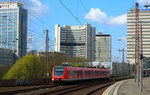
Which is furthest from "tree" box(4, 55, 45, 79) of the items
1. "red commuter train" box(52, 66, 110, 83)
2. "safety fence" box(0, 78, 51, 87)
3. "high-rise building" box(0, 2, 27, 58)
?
"safety fence" box(0, 78, 51, 87)

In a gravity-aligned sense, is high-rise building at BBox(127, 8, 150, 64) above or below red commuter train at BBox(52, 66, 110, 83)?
above

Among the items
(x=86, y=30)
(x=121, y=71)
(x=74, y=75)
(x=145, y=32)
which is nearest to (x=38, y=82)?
(x=74, y=75)

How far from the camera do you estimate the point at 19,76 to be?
72.6 m

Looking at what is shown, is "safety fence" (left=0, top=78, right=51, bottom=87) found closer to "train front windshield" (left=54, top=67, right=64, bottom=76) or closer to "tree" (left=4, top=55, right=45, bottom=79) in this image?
"train front windshield" (left=54, top=67, right=64, bottom=76)

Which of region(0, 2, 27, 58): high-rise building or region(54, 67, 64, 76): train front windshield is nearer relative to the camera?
region(54, 67, 64, 76): train front windshield

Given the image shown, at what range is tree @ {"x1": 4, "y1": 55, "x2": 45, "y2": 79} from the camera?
72.4 m

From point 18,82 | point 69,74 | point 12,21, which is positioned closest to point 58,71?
point 69,74

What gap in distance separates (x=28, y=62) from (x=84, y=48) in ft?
48.8

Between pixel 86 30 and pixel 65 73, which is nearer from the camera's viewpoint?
pixel 65 73

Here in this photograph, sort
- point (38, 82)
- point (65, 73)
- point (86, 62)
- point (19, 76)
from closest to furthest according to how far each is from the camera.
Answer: point (65, 73)
point (38, 82)
point (19, 76)
point (86, 62)

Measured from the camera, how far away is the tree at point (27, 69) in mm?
72438

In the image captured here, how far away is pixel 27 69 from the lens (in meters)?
74.9

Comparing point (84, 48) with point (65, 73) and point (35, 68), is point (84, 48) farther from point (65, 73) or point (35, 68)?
point (65, 73)

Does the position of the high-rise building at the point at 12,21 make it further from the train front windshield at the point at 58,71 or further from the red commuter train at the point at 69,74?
the red commuter train at the point at 69,74
